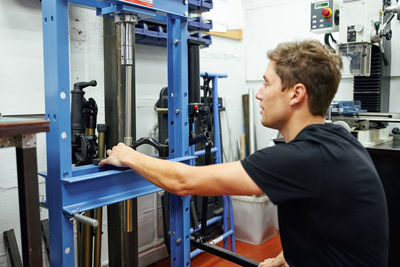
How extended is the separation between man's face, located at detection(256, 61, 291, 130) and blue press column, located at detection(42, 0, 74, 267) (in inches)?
25.7

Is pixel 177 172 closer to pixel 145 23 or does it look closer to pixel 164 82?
pixel 145 23

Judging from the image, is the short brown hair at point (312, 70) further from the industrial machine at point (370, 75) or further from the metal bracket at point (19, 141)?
the industrial machine at point (370, 75)

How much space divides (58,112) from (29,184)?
0.23 meters

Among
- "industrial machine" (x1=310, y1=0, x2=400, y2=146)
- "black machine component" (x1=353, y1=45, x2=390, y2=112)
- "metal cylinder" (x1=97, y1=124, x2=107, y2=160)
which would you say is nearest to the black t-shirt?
"metal cylinder" (x1=97, y1=124, x2=107, y2=160)

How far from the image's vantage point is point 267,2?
11.0 feet

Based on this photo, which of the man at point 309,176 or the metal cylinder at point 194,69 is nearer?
the man at point 309,176

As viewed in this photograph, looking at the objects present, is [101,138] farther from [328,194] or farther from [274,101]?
[328,194]

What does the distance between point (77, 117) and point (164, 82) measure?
116 centimetres

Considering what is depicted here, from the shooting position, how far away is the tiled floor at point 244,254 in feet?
8.42

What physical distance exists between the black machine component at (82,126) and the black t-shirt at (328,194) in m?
0.64

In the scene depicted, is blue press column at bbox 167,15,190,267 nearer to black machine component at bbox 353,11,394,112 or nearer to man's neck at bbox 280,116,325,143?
man's neck at bbox 280,116,325,143

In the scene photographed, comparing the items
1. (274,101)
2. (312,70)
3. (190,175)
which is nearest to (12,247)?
(190,175)

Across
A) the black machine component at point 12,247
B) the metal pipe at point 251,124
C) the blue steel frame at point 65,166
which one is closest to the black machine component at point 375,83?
the metal pipe at point 251,124

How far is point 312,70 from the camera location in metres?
1.14
